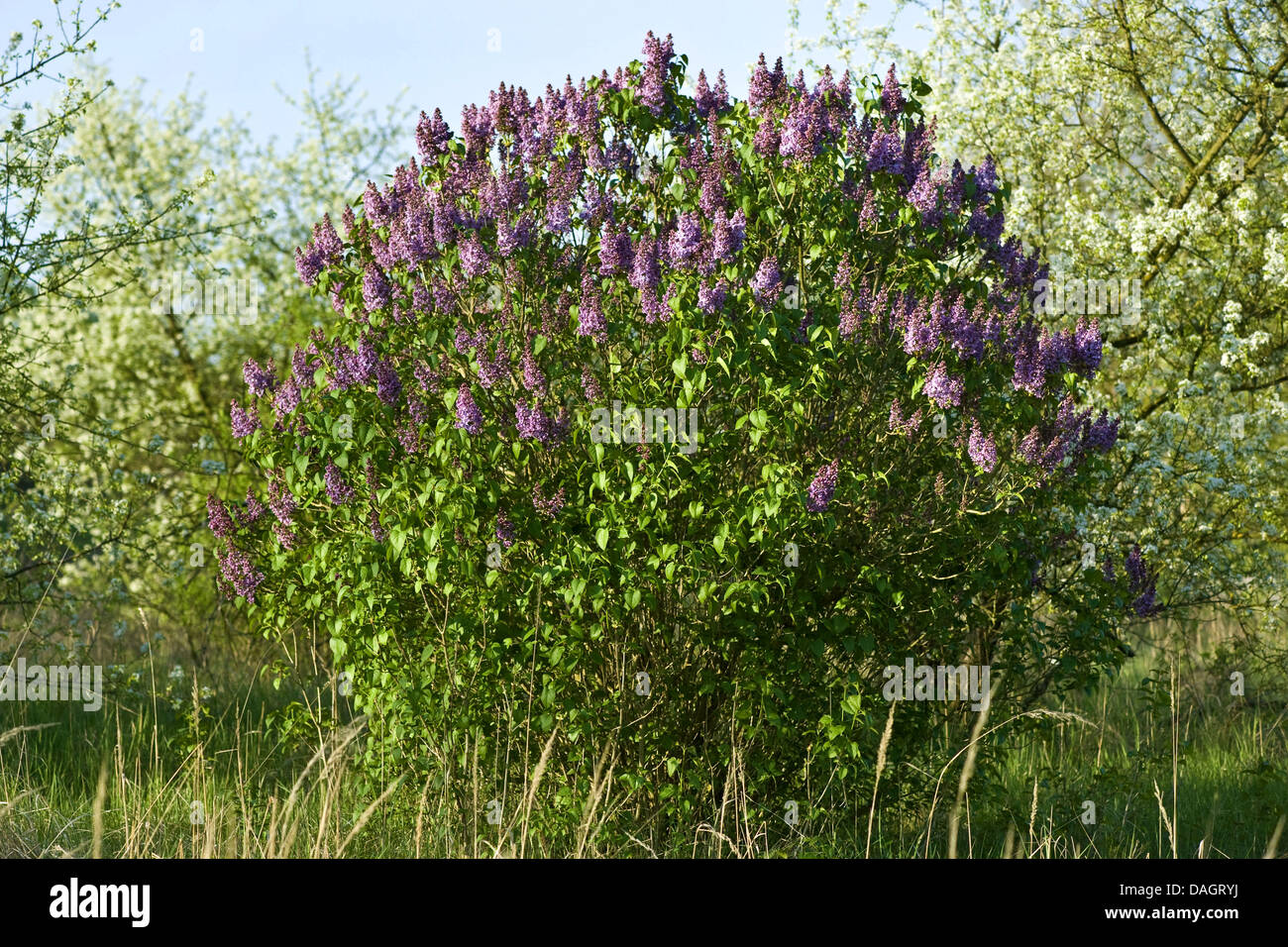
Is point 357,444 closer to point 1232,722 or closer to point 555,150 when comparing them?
point 555,150

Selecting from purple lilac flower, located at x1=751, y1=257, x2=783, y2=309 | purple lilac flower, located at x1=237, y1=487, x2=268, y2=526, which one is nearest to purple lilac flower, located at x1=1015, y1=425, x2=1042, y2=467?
purple lilac flower, located at x1=751, y1=257, x2=783, y2=309

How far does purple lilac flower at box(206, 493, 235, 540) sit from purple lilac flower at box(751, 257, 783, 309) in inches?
99.1

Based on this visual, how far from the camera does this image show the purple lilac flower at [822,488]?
4832 millimetres

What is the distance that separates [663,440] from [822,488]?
25.1 inches

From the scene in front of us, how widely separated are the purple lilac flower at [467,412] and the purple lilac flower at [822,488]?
1.28m

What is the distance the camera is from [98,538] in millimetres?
9422

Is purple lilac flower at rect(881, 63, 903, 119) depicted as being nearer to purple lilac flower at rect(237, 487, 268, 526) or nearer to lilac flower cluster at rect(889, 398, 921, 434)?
lilac flower cluster at rect(889, 398, 921, 434)

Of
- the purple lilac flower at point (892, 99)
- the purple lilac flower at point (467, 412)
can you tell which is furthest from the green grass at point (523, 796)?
the purple lilac flower at point (892, 99)

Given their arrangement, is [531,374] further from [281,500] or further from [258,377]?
[258,377]

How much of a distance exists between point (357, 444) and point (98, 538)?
4994mm

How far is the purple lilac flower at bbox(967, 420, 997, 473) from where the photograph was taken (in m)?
5.05
